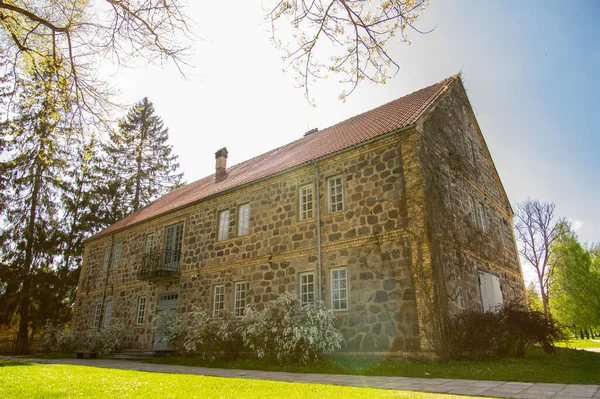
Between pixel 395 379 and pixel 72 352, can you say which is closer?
pixel 395 379

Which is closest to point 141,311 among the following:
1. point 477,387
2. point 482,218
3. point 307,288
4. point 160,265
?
point 160,265

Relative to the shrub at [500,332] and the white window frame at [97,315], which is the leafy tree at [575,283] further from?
the white window frame at [97,315]

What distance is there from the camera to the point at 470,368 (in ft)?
26.4

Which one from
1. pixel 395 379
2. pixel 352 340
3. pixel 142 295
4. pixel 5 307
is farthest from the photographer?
pixel 5 307

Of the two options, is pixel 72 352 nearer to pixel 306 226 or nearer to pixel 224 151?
pixel 224 151

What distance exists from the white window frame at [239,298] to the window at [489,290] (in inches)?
320

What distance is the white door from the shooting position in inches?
649

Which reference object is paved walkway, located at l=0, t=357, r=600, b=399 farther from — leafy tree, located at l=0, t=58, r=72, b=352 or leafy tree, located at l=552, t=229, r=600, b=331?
leafy tree, located at l=552, t=229, r=600, b=331

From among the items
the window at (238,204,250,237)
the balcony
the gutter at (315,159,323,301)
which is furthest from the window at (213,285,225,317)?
the gutter at (315,159,323,301)

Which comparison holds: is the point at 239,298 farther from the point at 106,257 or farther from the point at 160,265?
the point at 106,257

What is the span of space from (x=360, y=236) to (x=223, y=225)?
22.7 ft

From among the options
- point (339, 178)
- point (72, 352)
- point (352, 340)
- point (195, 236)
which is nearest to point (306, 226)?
point (339, 178)

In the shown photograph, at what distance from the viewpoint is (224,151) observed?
2139cm

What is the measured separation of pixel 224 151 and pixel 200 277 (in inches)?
322
